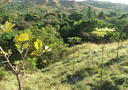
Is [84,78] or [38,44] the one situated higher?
[38,44]

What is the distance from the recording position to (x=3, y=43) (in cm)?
1280

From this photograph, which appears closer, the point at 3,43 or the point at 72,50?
the point at 3,43

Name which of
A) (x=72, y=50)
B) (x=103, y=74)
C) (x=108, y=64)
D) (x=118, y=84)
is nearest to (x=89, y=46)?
(x=72, y=50)

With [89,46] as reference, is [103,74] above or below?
above

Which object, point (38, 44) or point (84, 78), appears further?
point (84, 78)

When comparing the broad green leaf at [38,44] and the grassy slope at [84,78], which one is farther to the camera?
the grassy slope at [84,78]

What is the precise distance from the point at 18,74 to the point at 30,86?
6.57m

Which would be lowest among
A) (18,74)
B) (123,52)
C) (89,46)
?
(89,46)

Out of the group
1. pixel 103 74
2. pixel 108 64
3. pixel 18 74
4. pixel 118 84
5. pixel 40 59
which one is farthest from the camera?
pixel 40 59

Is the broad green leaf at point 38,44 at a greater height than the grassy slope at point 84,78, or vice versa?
the broad green leaf at point 38,44

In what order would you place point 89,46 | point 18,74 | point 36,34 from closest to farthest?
point 18,74 < point 36,34 < point 89,46

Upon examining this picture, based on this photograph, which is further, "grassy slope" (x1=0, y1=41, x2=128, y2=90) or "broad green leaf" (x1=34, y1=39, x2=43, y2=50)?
"grassy slope" (x1=0, y1=41, x2=128, y2=90)

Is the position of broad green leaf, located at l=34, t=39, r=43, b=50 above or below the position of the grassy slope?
above

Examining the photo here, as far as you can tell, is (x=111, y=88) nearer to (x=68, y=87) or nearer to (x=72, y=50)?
(x=68, y=87)
